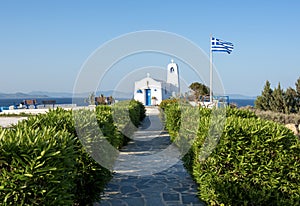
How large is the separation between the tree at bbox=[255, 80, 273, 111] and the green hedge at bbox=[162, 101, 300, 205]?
14.2 metres

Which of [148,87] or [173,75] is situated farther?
[148,87]

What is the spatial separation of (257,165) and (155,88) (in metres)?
27.5

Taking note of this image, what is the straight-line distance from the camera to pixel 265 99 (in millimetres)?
17062

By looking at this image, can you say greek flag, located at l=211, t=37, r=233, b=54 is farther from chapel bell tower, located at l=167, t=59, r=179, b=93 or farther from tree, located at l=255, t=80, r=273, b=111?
chapel bell tower, located at l=167, t=59, r=179, b=93

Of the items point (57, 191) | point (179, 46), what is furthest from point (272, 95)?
point (57, 191)

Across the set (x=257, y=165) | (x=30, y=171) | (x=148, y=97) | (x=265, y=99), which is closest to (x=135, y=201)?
(x=257, y=165)

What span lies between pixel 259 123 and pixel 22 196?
2936 millimetres

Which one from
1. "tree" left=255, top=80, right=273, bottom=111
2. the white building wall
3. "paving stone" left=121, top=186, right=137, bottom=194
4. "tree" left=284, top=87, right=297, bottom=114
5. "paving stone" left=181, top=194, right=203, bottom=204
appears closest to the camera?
"paving stone" left=181, top=194, right=203, bottom=204

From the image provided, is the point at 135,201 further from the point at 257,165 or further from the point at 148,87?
the point at 148,87

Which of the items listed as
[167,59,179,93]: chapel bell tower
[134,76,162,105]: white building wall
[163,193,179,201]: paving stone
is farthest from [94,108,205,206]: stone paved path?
[134,76,162,105]: white building wall

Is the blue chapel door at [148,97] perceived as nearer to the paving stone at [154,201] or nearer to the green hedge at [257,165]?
the paving stone at [154,201]

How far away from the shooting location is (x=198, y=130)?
4.53 m

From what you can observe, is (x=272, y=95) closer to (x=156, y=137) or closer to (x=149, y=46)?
(x=156, y=137)

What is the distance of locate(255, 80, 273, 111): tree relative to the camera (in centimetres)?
1678
